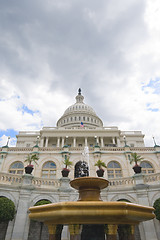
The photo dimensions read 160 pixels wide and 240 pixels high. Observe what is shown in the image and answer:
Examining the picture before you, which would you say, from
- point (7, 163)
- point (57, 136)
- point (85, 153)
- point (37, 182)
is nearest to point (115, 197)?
point (37, 182)

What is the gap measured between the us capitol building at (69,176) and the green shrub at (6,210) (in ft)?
2.53

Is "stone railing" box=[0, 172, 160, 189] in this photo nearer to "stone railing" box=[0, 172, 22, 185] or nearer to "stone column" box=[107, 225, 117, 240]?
"stone railing" box=[0, 172, 22, 185]

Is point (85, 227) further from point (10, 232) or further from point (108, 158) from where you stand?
point (108, 158)

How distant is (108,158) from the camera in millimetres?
27734

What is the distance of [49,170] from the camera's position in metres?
27.0

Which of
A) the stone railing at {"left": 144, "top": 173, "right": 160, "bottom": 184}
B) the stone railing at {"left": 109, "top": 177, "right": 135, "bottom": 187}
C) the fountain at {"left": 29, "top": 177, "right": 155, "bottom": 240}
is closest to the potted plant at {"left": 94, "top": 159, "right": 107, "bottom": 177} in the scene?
the stone railing at {"left": 109, "top": 177, "right": 135, "bottom": 187}

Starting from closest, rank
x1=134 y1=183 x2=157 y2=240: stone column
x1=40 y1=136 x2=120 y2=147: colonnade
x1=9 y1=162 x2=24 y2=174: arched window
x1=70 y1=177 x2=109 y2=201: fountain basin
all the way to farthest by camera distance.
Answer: x1=70 y1=177 x2=109 y2=201: fountain basin
x1=134 y1=183 x2=157 y2=240: stone column
x1=9 y1=162 x2=24 y2=174: arched window
x1=40 y1=136 x2=120 y2=147: colonnade

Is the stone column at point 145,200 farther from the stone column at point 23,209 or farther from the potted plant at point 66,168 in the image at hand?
the stone column at point 23,209

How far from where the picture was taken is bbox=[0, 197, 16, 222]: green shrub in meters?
12.9

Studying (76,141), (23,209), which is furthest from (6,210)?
(76,141)

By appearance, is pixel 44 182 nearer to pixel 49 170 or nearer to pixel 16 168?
pixel 49 170

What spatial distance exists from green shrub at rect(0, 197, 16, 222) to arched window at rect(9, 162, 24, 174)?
14.6 m

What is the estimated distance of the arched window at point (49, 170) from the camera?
26766 millimetres

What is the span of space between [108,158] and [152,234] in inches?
576
